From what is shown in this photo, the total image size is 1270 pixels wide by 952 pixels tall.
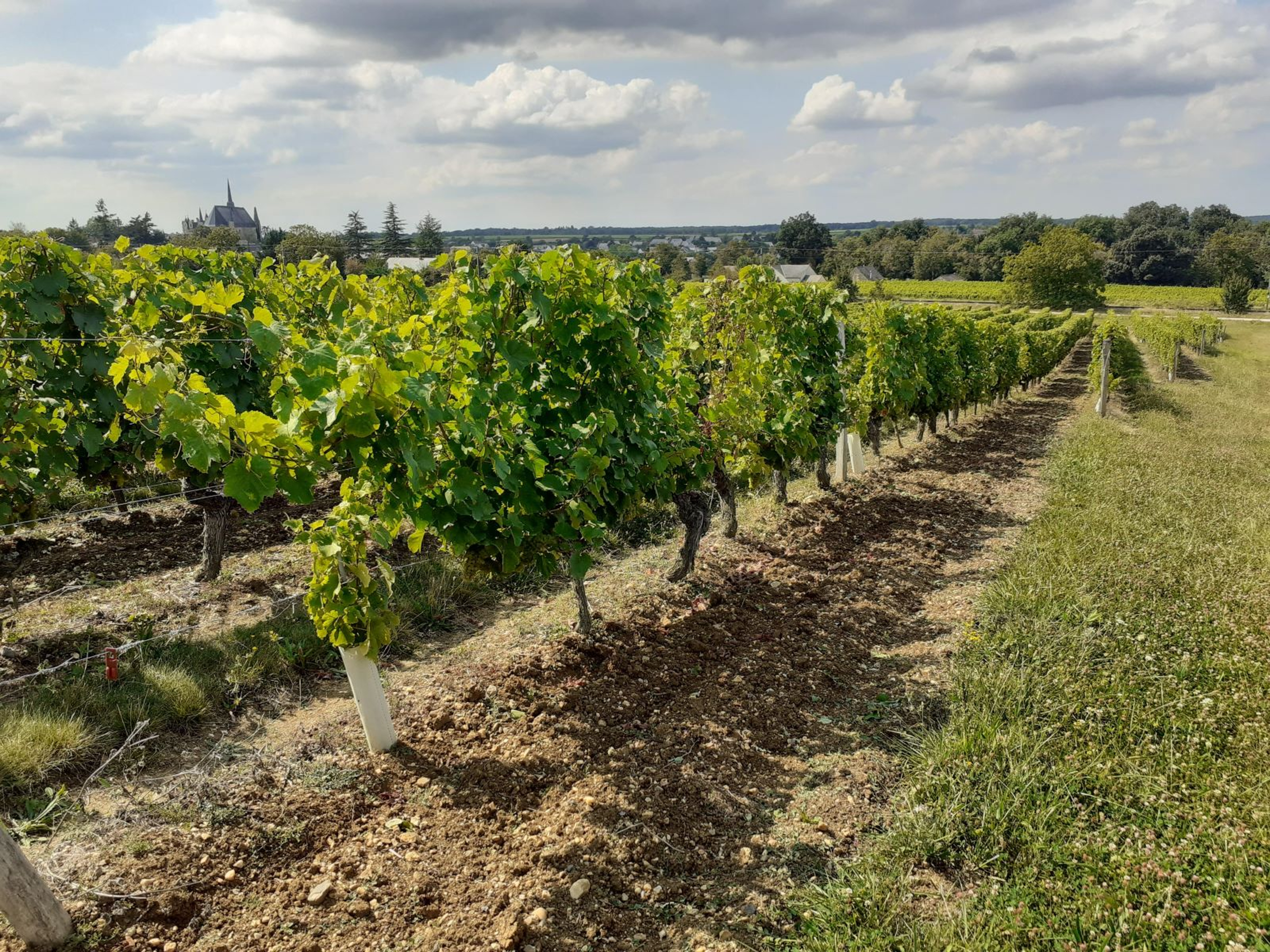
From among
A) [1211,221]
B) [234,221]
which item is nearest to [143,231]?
[234,221]

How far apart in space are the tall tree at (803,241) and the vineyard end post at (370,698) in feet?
336

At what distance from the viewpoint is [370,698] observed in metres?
4.05

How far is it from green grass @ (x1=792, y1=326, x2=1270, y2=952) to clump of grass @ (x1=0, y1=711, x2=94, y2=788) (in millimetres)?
3855

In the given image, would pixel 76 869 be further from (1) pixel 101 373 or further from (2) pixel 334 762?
(1) pixel 101 373

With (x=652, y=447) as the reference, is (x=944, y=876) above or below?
below

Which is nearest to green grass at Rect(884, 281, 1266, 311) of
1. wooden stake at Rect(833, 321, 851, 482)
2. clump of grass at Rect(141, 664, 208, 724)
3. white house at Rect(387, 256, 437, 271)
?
white house at Rect(387, 256, 437, 271)

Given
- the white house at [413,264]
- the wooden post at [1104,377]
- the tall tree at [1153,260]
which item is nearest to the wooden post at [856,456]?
the white house at [413,264]

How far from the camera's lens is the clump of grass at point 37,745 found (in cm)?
381

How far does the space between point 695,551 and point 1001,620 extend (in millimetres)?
2492

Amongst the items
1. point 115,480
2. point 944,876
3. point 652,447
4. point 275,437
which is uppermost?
point 275,437

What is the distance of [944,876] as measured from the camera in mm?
3338

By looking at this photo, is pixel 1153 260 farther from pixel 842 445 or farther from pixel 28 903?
pixel 28 903

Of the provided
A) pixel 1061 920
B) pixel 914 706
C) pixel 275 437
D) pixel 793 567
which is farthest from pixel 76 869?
pixel 793 567

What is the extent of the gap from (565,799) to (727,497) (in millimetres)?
4540
